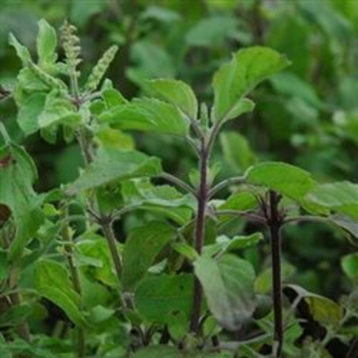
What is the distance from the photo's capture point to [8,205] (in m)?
0.73

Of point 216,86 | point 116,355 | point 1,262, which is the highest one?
point 216,86

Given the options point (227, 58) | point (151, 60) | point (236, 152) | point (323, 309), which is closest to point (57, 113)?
point (323, 309)

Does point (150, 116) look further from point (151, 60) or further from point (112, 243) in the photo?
point (151, 60)

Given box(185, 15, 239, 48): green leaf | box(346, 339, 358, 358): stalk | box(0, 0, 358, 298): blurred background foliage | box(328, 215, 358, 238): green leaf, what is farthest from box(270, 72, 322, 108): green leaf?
box(328, 215, 358, 238): green leaf

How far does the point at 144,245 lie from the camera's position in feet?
2.45

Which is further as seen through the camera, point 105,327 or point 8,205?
point 105,327

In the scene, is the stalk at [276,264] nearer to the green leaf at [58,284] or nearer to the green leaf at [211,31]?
the green leaf at [58,284]

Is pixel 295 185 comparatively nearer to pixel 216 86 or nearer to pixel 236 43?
pixel 216 86

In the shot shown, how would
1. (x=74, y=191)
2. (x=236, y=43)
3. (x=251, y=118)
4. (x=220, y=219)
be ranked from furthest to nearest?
(x=236, y=43) → (x=251, y=118) → (x=220, y=219) → (x=74, y=191)

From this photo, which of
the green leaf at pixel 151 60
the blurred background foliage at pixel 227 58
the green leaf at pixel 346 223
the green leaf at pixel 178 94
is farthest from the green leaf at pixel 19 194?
the green leaf at pixel 151 60

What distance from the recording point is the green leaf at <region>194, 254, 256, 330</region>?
67 cm

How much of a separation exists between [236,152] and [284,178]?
880 millimetres

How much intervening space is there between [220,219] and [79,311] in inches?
5.3

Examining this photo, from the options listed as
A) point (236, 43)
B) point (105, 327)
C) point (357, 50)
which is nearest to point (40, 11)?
point (236, 43)
